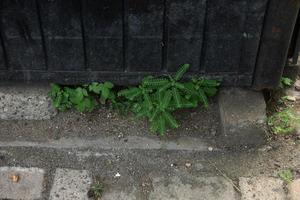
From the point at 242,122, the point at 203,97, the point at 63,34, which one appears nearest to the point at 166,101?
the point at 203,97

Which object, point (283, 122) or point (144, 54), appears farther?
point (283, 122)

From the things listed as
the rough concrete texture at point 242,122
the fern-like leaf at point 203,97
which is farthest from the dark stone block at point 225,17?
the rough concrete texture at point 242,122

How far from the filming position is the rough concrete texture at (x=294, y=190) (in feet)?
9.54

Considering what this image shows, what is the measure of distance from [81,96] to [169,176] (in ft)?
2.63

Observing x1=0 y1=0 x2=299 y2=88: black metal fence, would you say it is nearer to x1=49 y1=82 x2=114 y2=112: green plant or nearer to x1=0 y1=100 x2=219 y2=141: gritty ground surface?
x1=49 y1=82 x2=114 y2=112: green plant

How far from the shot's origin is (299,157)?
126 inches

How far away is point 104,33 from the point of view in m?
3.10

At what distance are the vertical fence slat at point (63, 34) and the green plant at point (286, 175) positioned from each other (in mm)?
1432

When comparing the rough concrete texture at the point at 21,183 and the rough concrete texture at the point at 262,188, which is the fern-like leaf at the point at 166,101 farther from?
the rough concrete texture at the point at 21,183

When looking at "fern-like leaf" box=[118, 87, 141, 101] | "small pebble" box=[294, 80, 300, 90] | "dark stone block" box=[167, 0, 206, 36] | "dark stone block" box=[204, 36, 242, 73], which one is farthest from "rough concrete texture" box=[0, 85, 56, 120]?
"small pebble" box=[294, 80, 300, 90]

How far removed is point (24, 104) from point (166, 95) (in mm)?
988

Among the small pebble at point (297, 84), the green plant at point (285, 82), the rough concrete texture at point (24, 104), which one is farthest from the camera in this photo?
the small pebble at point (297, 84)

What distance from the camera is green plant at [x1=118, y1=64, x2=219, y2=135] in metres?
3.17

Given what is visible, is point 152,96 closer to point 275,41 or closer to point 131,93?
point 131,93
